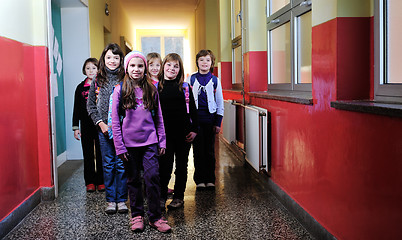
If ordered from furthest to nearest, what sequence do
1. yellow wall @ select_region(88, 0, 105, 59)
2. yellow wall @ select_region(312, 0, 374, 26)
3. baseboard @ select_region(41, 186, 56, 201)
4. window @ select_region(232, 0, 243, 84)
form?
window @ select_region(232, 0, 243, 84), yellow wall @ select_region(88, 0, 105, 59), baseboard @ select_region(41, 186, 56, 201), yellow wall @ select_region(312, 0, 374, 26)

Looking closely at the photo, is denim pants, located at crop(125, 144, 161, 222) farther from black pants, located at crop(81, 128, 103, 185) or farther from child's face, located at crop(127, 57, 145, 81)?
black pants, located at crop(81, 128, 103, 185)

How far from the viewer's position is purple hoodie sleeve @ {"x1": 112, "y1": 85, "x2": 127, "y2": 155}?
105 inches

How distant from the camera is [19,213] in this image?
9.75 ft

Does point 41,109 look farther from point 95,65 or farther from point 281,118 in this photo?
point 281,118

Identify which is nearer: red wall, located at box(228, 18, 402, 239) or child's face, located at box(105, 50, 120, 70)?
red wall, located at box(228, 18, 402, 239)

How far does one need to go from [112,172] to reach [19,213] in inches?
28.4

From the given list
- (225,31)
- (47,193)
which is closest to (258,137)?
(47,193)

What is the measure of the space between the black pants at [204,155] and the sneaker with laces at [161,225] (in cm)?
108

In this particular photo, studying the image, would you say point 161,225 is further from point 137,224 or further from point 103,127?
point 103,127

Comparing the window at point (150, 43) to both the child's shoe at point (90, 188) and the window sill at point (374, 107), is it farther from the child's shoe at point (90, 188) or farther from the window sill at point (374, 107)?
the window sill at point (374, 107)

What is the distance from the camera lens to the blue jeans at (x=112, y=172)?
320cm

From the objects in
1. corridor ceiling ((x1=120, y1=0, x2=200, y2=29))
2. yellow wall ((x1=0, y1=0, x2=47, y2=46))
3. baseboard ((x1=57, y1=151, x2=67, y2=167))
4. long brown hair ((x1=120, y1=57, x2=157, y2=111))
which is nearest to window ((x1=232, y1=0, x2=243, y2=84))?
baseboard ((x1=57, y1=151, x2=67, y2=167))

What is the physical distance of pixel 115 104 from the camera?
8.84 feet

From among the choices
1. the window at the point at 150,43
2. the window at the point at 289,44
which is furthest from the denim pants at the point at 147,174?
the window at the point at 150,43
